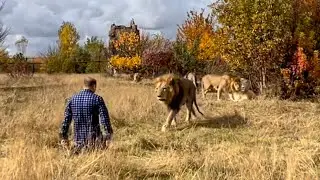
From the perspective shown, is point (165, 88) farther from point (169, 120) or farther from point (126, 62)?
point (126, 62)

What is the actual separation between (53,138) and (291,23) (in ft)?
46.6

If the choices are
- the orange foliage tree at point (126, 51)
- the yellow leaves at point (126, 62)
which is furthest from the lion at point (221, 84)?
the orange foliage tree at point (126, 51)

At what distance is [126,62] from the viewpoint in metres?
48.6

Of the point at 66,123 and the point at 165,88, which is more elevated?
the point at 165,88

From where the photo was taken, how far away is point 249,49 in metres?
22.7

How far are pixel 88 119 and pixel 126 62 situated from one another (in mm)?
39459

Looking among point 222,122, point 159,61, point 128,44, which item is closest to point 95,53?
point 128,44

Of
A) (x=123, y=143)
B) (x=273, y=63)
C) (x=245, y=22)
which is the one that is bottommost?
(x=123, y=143)

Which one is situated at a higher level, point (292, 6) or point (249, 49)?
point (292, 6)

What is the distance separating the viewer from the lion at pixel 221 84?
21.6 m

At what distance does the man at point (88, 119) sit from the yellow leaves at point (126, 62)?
37.9 m

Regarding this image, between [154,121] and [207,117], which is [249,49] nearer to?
[207,117]

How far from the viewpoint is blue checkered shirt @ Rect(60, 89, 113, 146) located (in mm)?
9188

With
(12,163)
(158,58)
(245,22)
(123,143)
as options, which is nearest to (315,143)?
(123,143)
